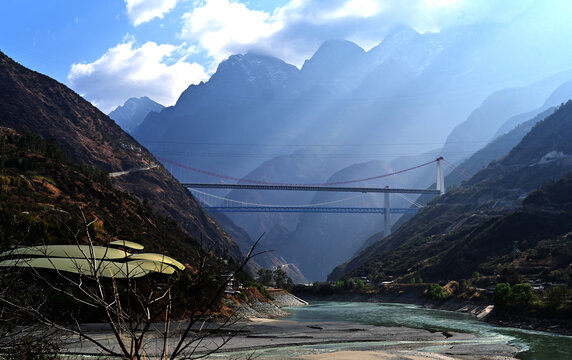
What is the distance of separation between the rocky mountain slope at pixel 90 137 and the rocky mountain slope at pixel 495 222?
4579cm

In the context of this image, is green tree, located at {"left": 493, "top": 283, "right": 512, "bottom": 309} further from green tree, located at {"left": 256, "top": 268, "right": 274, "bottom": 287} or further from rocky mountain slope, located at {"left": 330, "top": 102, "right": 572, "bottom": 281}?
green tree, located at {"left": 256, "top": 268, "right": 274, "bottom": 287}

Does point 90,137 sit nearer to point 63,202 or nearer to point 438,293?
point 63,202

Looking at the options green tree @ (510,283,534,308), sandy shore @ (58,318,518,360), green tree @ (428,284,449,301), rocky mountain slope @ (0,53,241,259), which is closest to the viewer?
sandy shore @ (58,318,518,360)

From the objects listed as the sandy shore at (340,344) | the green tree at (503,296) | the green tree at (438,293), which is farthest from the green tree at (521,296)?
the green tree at (438,293)

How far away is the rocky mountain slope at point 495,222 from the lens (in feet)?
314

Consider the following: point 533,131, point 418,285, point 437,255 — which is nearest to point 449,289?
point 418,285

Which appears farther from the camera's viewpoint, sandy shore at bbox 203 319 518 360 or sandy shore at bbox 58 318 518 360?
sandy shore at bbox 203 319 518 360

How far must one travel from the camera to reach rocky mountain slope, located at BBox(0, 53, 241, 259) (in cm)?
10544

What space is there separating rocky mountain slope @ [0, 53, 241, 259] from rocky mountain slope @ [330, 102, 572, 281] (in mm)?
45791

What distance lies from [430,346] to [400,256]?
10079cm

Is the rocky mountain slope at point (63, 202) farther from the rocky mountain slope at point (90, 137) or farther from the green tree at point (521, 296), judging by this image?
the green tree at point (521, 296)

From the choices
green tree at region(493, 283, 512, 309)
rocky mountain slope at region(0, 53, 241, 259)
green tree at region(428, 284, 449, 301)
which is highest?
rocky mountain slope at region(0, 53, 241, 259)

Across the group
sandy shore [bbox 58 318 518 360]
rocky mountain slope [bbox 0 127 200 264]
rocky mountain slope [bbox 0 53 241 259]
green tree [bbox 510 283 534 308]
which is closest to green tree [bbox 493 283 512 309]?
green tree [bbox 510 283 534 308]

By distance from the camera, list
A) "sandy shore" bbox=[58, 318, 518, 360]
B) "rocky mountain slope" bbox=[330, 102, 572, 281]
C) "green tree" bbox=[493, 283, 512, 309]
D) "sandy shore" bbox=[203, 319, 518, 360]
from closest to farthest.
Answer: "sandy shore" bbox=[58, 318, 518, 360], "sandy shore" bbox=[203, 319, 518, 360], "green tree" bbox=[493, 283, 512, 309], "rocky mountain slope" bbox=[330, 102, 572, 281]
